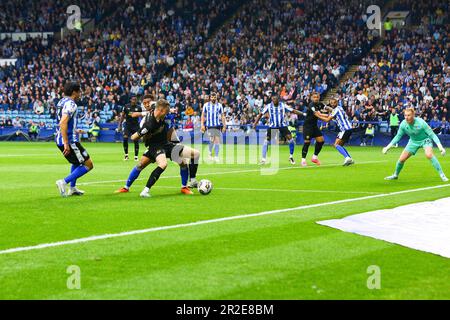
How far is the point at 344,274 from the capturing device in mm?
7355

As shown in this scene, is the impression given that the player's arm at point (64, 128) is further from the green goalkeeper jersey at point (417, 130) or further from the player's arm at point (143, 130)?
the green goalkeeper jersey at point (417, 130)

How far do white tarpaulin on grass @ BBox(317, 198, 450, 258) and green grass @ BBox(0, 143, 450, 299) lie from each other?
0.30 metres

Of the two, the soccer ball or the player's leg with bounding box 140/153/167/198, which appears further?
the soccer ball

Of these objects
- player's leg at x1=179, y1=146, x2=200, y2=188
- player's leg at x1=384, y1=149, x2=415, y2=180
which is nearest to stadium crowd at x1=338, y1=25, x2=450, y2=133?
player's leg at x1=384, y1=149, x2=415, y2=180

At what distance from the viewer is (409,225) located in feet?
34.6

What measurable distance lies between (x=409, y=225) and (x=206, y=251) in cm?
329

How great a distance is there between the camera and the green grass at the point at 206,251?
674cm

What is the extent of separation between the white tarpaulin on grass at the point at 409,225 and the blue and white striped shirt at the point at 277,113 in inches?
580

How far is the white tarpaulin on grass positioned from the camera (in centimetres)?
919

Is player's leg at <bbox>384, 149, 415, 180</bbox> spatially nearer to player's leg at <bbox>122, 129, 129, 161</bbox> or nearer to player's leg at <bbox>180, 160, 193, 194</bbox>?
player's leg at <bbox>180, 160, 193, 194</bbox>

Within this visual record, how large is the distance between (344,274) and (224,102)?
39408mm

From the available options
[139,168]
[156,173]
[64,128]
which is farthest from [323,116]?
[64,128]

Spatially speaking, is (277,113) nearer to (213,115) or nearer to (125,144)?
(213,115)

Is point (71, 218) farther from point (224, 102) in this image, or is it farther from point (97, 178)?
point (224, 102)
